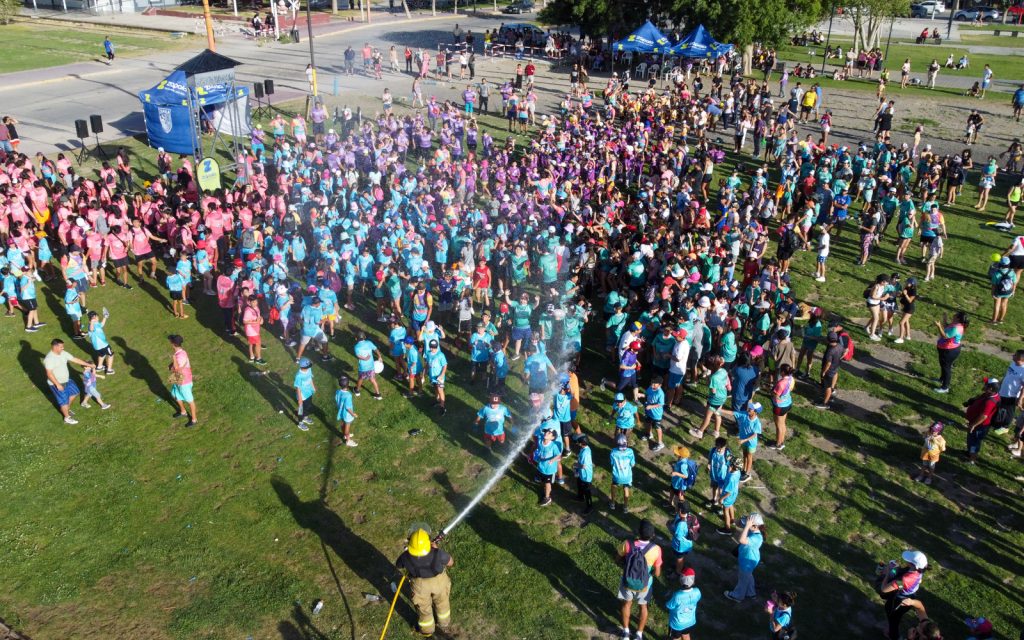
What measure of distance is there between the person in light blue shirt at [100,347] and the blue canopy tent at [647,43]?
99.2 ft

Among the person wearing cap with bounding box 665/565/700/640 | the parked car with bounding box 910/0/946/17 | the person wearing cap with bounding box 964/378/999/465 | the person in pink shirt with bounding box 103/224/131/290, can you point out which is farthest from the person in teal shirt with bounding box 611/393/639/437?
the parked car with bounding box 910/0/946/17

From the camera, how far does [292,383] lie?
14.2 meters

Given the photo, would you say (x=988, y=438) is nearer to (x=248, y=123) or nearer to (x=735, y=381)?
(x=735, y=381)

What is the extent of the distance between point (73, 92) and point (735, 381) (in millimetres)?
34872

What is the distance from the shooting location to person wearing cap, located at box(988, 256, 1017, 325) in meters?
16.1

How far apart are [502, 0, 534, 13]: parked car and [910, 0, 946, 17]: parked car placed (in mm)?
37939

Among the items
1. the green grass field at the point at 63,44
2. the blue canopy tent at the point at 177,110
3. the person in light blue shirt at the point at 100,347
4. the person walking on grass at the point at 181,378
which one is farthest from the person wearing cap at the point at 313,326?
Answer: the green grass field at the point at 63,44

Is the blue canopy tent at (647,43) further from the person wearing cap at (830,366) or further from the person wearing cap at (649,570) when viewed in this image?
the person wearing cap at (649,570)

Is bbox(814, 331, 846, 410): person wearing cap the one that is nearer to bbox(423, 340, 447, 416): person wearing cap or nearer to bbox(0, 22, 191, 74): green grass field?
bbox(423, 340, 447, 416): person wearing cap

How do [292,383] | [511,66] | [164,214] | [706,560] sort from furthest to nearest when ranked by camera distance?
1. [511,66]
2. [164,214]
3. [292,383]
4. [706,560]

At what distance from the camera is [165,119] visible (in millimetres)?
26047

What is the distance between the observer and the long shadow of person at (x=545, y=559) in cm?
951

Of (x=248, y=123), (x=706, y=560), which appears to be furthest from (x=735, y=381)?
(x=248, y=123)

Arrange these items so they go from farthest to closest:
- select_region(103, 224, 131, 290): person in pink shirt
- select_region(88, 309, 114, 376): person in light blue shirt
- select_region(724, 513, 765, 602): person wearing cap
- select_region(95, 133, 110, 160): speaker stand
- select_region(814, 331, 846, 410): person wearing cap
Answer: select_region(95, 133, 110, 160): speaker stand
select_region(103, 224, 131, 290): person in pink shirt
select_region(88, 309, 114, 376): person in light blue shirt
select_region(814, 331, 846, 410): person wearing cap
select_region(724, 513, 765, 602): person wearing cap
